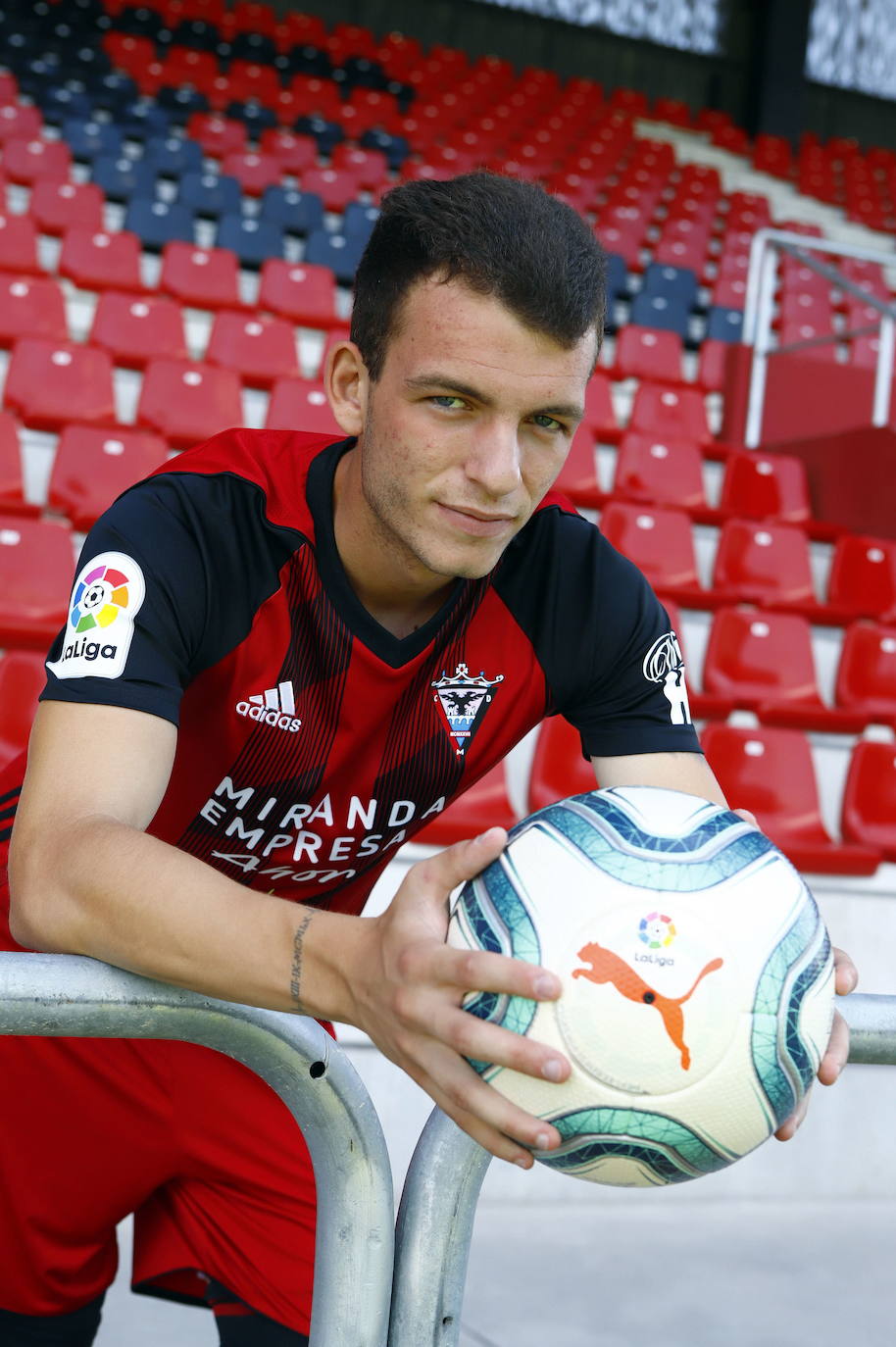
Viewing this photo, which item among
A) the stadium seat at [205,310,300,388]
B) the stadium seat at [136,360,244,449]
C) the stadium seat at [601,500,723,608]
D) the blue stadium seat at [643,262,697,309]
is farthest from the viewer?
the blue stadium seat at [643,262,697,309]

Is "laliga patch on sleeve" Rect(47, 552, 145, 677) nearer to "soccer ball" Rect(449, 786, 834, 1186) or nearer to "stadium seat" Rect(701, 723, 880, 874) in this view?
"soccer ball" Rect(449, 786, 834, 1186)

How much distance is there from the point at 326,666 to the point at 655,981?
67 centimetres

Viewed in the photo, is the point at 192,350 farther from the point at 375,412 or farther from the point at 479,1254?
the point at 375,412

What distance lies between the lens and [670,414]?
6.91 meters

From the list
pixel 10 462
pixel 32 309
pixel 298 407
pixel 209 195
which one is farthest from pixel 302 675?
pixel 209 195

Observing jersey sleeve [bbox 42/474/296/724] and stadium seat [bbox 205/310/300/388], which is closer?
jersey sleeve [bbox 42/474/296/724]

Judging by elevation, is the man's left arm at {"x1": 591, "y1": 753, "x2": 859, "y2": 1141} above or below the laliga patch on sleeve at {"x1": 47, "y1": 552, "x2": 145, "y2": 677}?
below

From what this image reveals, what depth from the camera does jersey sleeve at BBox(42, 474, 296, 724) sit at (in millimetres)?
1203

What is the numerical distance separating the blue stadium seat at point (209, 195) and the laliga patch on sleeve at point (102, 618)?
7785 mm

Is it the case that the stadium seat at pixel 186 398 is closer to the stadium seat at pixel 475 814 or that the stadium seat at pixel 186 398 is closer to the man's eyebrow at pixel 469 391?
the stadium seat at pixel 475 814

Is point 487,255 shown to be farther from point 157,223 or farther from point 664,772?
point 157,223

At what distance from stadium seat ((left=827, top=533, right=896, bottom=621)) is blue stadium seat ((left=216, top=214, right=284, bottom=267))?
4.22 metres

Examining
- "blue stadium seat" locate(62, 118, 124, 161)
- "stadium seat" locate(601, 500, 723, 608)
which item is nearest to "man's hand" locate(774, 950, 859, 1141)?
"stadium seat" locate(601, 500, 723, 608)

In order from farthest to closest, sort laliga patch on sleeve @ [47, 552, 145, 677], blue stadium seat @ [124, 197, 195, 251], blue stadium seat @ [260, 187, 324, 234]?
A: blue stadium seat @ [260, 187, 324, 234]
blue stadium seat @ [124, 197, 195, 251]
laliga patch on sleeve @ [47, 552, 145, 677]
